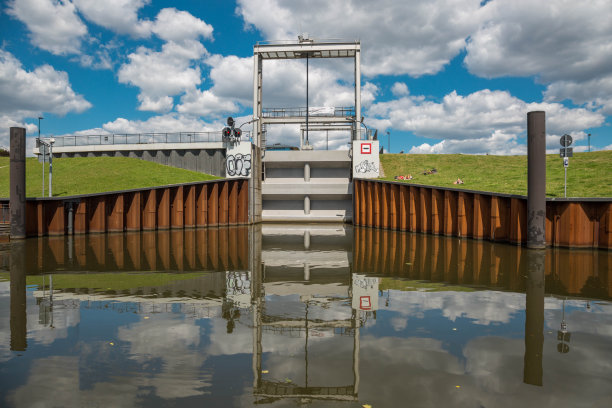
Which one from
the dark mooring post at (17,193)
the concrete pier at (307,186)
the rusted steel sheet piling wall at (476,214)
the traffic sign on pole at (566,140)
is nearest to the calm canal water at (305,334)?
the rusted steel sheet piling wall at (476,214)

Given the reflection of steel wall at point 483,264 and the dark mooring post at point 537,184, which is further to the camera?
the dark mooring post at point 537,184

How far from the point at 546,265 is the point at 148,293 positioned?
41.1 feet

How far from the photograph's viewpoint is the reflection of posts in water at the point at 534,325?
566cm

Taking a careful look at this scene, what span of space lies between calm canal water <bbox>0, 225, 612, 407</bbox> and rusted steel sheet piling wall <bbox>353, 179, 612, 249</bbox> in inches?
158

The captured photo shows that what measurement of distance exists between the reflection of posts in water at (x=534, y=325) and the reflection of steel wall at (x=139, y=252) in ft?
27.8

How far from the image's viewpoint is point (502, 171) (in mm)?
36812

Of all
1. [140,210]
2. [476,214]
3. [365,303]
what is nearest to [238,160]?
[140,210]

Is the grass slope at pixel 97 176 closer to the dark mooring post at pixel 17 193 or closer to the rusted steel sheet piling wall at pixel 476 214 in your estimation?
the dark mooring post at pixel 17 193

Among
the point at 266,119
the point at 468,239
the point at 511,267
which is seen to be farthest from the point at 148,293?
the point at 266,119

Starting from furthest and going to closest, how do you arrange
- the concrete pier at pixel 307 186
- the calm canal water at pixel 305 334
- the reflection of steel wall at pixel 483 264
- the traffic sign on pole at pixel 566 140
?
the concrete pier at pixel 307 186 → the traffic sign on pole at pixel 566 140 → the reflection of steel wall at pixel 483 264 → the calm canal water at pixel 305 334

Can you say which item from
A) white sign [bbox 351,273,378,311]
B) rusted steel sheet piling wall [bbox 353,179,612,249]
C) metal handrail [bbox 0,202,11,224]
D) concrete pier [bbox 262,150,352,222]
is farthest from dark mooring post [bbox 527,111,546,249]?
metal handrail [bbox 0,202,11,224]

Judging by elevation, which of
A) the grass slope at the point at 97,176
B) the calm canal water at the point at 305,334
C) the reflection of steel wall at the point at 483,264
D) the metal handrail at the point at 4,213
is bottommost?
the calm canal water at the point at 305,334

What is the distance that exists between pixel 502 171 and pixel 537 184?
20853 mm

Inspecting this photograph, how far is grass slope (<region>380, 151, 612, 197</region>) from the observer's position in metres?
23.1
